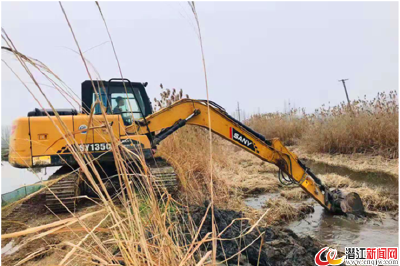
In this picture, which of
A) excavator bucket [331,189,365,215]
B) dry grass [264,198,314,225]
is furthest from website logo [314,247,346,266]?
excavator bucket [331,189,365,215]

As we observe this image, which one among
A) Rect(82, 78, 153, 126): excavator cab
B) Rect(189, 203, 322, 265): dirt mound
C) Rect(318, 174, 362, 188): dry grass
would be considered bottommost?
Rect(318, 174, 362, 188): dry grass

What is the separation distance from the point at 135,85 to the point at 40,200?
99.9 inches

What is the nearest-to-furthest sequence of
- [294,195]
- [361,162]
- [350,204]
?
[350,204] < [294,195] < [361,162]

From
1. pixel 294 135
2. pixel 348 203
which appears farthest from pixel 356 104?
pixel 348 203

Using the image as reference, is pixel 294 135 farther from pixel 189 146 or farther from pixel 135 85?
pixel 135 85

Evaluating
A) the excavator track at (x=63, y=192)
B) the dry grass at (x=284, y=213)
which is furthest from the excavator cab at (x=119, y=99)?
the dry grass at (x=284, y=213)

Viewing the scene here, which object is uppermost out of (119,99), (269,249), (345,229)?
(119,99)

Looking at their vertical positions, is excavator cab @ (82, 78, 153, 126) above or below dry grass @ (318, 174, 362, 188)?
above

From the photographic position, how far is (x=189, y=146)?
5902 mm

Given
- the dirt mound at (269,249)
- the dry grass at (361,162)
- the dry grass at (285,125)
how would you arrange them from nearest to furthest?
the dirt mound at (269,249)
the dry grass at (361,162)
the dry grass at (285,125)

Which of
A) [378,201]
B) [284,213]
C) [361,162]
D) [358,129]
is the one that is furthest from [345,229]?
[358,129]

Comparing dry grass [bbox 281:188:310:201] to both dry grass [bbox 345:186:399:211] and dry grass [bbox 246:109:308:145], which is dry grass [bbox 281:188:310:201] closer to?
dry grass [bbox 345:186:399:211]

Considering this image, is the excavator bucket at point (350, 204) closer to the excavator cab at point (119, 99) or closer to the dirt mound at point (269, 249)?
the dirt mound at point (269, 249)

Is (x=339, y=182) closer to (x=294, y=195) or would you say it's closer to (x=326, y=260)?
(x=294, y=195)
